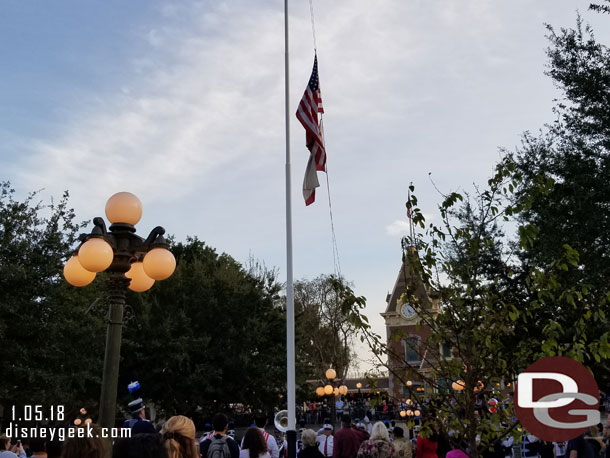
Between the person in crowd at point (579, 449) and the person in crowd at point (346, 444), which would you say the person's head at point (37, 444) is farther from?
the person in crowd at point (579, 449)

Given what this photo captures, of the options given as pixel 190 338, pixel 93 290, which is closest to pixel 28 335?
pixel 93 290

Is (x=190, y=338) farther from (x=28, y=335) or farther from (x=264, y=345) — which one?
(x=28, y=335)

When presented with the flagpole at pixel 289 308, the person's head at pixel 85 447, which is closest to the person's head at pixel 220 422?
the flagpole at pixel 289 308

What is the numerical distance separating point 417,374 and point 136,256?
10.8ft

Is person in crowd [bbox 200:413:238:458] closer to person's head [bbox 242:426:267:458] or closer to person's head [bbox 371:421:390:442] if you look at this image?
person's head [bbox 242:426:267:458]

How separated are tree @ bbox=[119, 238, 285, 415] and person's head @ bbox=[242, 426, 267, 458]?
22.3 metres

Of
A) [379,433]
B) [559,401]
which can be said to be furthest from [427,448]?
[559,401]

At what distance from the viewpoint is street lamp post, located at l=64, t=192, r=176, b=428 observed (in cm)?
584

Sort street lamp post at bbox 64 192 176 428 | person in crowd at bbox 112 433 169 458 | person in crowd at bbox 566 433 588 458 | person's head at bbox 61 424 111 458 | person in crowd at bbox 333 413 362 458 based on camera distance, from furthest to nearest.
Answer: person in crowd at bbox 333 413 362 458, person in crowd at bbox 566 433 588 458, street lamp post at bbox 64 192 176 428, person's head at bbox 61 424 111 458, person in crowd at bbox 112 433 169 458

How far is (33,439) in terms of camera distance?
5.87 meters

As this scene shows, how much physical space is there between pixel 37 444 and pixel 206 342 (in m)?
24.4

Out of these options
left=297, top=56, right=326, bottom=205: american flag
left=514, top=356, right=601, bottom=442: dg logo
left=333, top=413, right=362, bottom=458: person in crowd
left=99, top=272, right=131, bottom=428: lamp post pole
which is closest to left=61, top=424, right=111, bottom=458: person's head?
left=99, top=272, right=131, bottom=428: lamp post pole

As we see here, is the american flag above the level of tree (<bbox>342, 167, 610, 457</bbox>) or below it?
above

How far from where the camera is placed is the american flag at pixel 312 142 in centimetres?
1175
